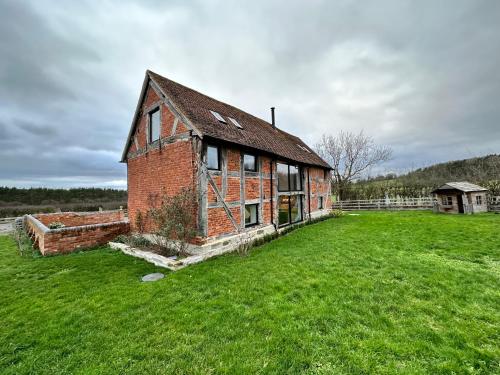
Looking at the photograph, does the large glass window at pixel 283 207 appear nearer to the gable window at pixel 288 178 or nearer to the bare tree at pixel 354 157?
the gable window at pixel 288 178

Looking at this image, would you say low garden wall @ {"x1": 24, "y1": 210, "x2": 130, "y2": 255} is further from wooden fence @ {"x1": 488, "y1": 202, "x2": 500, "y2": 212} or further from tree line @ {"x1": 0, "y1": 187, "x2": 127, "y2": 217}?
tree line @ {"x1": 0, "y1": 187, "x2": 127, "y2": 217}

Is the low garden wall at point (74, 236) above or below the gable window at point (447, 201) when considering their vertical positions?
below

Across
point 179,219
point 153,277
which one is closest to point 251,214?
point 179,219

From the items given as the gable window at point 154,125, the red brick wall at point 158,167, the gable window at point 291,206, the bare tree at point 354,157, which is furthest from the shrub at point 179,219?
the bare tree at point 354,157

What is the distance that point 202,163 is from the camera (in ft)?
24.7

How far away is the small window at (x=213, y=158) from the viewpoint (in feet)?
26.1

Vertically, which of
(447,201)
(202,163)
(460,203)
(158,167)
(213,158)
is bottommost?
(460,203)

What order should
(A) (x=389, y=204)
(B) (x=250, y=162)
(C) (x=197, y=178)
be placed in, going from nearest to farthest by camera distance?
(C) (x=197, y=178), (B) (x=250, y=162), (A) (x=389, y=204)

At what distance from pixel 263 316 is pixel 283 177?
911cm

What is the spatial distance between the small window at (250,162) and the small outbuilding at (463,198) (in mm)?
15438

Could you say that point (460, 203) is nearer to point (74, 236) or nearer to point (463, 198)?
point (463, 198)

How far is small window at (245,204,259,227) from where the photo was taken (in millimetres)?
9727

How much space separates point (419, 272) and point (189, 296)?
566 cm

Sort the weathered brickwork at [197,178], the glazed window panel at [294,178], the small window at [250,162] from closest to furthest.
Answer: the weathered brickwork at [197,178]
the small window at [250,162]
the glazed window panel at [294,178]
